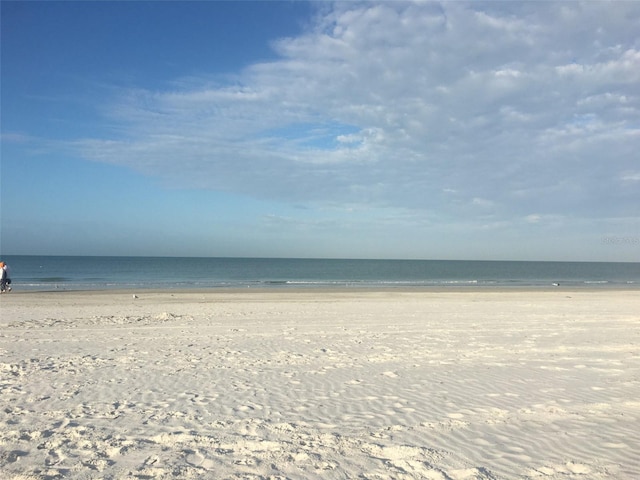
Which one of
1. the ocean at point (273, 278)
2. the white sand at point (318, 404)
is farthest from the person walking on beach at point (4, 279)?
the white sand at point (318, 404)

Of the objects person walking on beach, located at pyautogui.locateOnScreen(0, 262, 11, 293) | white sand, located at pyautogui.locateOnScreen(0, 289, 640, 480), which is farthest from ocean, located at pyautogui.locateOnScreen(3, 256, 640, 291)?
white sand, located at pyautogui.locateOnScreen(0, 289, 640, 480)

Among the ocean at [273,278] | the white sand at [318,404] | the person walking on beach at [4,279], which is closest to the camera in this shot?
the white sand at [318,404]

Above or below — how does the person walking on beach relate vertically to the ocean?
above

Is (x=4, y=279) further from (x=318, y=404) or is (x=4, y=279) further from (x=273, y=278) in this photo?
(x=273, y=278)

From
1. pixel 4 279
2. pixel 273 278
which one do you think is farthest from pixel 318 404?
pixel 273 278

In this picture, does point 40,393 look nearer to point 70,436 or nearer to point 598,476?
point 70,436

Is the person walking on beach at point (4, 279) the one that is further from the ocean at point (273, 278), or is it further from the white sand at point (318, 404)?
the white sand at point (318, 404)

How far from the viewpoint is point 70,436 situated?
494cm

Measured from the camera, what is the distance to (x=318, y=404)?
245 inches

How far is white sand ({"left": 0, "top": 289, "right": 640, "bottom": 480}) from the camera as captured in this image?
443 centimetres

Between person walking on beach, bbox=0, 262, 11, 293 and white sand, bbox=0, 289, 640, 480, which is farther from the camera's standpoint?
person walking on beach, bbox=0, 262, 11, 293

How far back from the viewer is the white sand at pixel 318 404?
4426 millimetres

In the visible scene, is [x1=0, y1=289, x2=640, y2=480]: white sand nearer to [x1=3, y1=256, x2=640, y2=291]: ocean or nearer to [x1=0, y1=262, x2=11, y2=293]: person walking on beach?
[x1=0, y1=262, x2=11, y2=293]: person walking on beach

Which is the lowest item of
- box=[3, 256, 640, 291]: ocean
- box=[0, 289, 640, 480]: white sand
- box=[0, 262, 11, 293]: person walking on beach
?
Answer: box=[3, 256, 640, 291]: ocean
